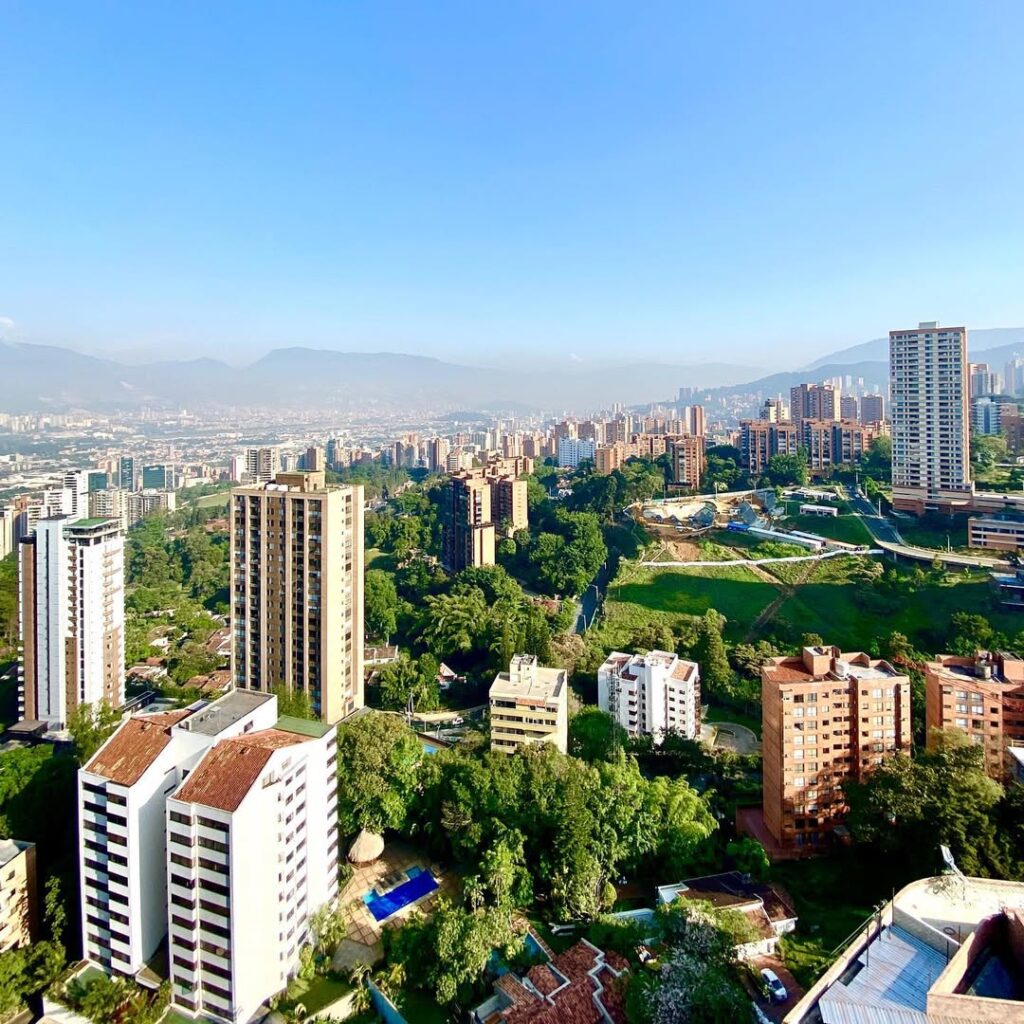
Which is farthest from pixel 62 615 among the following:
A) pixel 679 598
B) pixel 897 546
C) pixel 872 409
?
pixel 872 409

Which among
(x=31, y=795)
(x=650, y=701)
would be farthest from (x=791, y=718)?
(x=31, y=795)

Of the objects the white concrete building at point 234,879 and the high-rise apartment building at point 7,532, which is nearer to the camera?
the white concrete building at point 234,879

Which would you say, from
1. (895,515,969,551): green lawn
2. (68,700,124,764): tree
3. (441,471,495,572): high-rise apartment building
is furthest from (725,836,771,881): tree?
(441,471,495,572): high-rise apartment building

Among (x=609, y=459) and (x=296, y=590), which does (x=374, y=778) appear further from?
(x=609, y=459)

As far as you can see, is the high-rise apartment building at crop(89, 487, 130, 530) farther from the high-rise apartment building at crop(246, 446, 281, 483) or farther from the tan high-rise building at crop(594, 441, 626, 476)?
the tan high-rise building at crop(594, 441, 626, 476)

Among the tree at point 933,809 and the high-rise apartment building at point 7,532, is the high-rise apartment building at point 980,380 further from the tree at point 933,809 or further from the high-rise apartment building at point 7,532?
the high-rise apartment building at point 7,532

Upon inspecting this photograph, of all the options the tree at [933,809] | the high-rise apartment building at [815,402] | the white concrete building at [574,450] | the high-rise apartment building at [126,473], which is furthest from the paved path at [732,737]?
the high-rise apartment building at [126,473]
